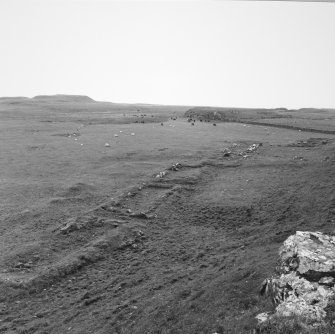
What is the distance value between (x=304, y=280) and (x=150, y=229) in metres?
15.5

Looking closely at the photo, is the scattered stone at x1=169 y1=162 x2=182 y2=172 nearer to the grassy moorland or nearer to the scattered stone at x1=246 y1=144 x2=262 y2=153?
the grassy moorland

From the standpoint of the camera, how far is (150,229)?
1070 inches

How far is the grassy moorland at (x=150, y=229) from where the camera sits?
54.8 ft

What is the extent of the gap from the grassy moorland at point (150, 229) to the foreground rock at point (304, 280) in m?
1.03

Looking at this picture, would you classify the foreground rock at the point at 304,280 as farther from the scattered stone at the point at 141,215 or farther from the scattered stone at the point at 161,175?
the scattered stone at the point at 161,175

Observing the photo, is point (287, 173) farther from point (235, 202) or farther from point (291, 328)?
point (291, 328)

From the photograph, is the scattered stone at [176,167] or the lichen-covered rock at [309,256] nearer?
the lichen-covered rock at [309,256]

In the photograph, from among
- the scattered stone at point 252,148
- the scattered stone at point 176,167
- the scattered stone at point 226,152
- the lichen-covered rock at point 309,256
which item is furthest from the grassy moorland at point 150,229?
the lichen-covered rock at point 309,256

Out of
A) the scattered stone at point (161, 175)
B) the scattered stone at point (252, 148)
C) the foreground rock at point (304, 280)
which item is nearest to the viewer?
the foreground rock at point (304, 280)

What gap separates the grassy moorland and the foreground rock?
103 centimetres

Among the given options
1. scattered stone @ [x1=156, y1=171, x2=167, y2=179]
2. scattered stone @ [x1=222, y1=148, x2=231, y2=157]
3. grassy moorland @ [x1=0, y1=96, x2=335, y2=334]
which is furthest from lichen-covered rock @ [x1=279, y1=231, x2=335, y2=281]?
scattered stone @ [x1=222, y1=148, x2=231, y2=157]

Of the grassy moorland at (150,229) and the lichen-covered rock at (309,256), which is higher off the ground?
the lichen-covered rock at (309,256)

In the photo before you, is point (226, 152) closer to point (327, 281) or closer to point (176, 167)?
point (176, 167)

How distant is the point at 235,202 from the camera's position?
30.2 meters
